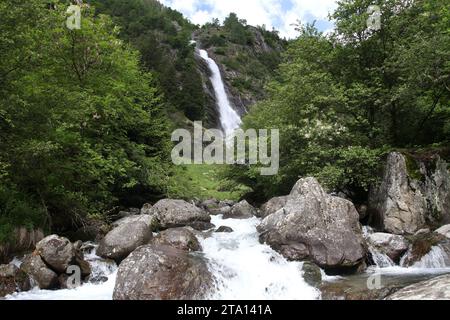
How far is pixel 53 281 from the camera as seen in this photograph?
11.8 metres

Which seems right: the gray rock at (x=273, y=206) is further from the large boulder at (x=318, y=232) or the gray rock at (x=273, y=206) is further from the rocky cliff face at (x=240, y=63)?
the rocky cliff face at (x=240, y=63)

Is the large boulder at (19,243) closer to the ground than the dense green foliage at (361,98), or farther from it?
closer to the ground

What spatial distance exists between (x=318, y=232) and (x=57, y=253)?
8.15 metres

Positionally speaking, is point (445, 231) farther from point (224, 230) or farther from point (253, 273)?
point (224, 230)

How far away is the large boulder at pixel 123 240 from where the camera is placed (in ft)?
45.2

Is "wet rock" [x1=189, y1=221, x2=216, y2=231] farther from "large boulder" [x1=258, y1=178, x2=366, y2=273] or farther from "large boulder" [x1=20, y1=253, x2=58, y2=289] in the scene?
"large boulder" [x1=20, y1=253, x2=58, y2=289]

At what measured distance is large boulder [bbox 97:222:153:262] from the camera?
13766mm

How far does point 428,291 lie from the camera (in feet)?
28.3

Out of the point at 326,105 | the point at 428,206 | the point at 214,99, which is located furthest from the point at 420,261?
the point at 214,99

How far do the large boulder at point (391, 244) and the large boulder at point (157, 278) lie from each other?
23.1 ft

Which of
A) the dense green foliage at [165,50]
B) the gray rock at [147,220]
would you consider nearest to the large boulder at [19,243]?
the gray rock at [147,220]

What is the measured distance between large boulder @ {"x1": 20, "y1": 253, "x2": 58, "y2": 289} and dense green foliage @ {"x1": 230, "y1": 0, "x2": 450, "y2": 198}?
11553 mm
